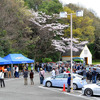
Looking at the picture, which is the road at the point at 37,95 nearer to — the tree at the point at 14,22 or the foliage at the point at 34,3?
the tree at the point at 14,22

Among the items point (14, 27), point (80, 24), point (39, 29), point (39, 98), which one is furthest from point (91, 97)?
point (80, 24)

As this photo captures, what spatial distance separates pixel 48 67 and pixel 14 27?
427 inches

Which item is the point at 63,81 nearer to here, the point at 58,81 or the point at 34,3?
the point at 58,81

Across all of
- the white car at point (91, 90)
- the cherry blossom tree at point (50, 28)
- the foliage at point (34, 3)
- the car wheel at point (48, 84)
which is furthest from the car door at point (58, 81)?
the foliage at point (34, 3)

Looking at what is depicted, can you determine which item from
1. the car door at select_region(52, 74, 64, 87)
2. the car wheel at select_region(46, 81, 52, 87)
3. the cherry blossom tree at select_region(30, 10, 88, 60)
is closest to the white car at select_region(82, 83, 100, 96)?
the car door at select_region(52, 74, 64, 87)

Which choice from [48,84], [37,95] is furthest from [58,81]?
[37,95]

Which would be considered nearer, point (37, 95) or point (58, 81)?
point (37, 95)

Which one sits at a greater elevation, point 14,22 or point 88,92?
point 14,22

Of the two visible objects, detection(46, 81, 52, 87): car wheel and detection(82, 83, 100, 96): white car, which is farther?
detection(46, 81, 52, 87): car wheel

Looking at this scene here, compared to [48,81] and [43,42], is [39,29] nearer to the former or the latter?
[43,42]

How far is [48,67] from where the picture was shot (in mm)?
40188

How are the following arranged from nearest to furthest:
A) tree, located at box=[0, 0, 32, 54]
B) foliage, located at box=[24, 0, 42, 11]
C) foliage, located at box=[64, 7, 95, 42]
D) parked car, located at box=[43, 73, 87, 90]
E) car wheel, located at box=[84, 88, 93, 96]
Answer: car wheel, located at box=[84, 88, 93, 96] < parked car, located at box=[43, 73, 87, 90] < tree, located at box=[0, 0, 32, 54] < foliage, located at box=[64, 7, 95, 42] < foliage, located at box=[24, 0, 42, 11]

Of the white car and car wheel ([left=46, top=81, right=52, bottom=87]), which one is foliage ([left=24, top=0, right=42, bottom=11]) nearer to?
car wheel ([left=46, top=81, right=52, bottom=87])

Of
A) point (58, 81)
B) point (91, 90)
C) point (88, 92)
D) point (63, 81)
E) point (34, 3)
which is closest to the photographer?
point (91, 90)
